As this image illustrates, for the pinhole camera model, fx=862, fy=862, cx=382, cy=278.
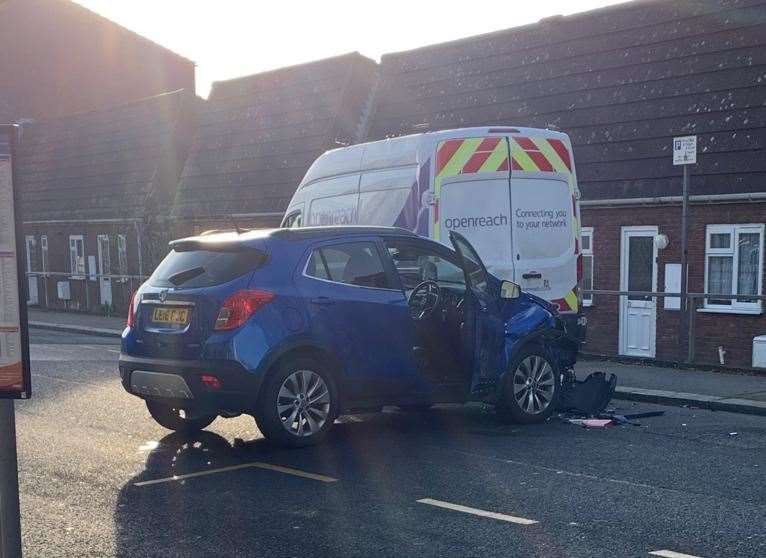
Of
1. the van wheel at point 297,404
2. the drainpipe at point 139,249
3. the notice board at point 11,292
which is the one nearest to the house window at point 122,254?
the drainpipe at point 139,249

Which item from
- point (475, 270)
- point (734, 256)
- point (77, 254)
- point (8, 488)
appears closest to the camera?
point (8, 488)

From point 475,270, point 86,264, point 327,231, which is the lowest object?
point 86,264

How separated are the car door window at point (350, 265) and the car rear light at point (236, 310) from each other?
645mm

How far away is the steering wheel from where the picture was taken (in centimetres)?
793

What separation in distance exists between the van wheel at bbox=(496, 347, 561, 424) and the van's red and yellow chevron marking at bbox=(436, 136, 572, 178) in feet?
8.69

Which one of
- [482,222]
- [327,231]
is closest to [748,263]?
[482,222]

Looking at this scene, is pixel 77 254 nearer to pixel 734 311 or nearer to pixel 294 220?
pixel 294 220

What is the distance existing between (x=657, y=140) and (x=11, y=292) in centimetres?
1498

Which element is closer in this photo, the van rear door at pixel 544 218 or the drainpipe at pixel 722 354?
the van rear door at pixel 544 218

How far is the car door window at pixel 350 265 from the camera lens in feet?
24.5

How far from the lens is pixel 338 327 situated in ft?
24.1

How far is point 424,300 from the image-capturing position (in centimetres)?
801

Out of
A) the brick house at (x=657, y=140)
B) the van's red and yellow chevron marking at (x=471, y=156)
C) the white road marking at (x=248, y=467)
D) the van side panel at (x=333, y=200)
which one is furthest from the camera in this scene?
the brick house at (x=657, y=140)

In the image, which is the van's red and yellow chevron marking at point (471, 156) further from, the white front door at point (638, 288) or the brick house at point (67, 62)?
the brick house at point (67, 62)
